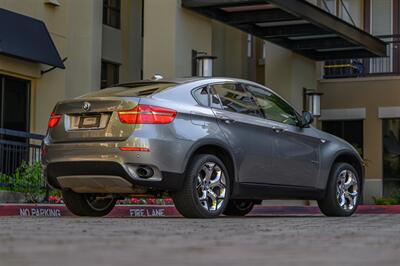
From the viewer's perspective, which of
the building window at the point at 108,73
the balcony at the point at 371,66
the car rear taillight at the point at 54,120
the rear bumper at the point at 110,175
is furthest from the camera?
the balcony at the point at 371,66

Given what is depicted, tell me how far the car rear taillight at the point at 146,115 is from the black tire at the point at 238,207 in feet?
10.0

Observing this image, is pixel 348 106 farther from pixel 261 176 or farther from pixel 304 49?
pixel 261 176

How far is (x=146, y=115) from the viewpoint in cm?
938

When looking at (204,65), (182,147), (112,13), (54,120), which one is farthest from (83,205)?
(112,13)

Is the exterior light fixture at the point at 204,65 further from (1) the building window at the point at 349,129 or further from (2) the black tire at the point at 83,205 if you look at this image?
(1) the building window at the point at 349,129

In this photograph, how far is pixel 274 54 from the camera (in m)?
21.9

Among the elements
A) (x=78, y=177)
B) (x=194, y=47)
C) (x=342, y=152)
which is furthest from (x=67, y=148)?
(x=194, y=47)

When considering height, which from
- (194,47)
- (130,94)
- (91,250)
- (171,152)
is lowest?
(91,250)

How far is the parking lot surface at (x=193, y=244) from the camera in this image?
515cm

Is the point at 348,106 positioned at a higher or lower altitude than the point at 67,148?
higher

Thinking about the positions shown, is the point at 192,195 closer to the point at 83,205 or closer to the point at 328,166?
the point at 83,205

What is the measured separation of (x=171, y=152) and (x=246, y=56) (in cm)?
1510

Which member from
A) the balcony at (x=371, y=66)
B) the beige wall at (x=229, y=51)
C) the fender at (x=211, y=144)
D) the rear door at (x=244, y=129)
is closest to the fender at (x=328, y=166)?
the rear door at (x=244, y=129)

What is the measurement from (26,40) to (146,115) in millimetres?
9327
